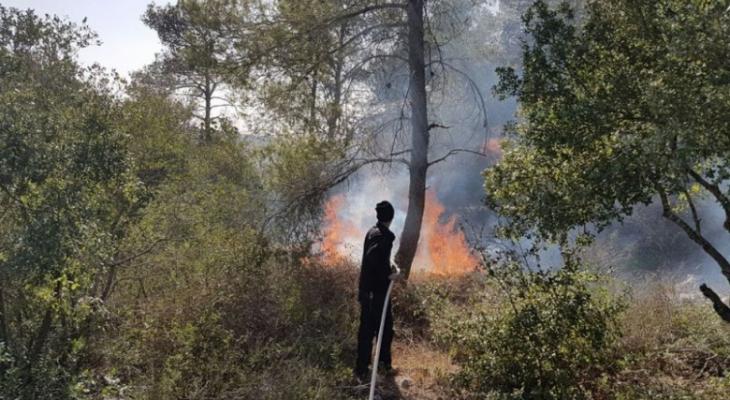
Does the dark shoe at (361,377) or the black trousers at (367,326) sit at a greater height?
the black trousers at (367,326)

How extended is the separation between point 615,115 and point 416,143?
5465 millimetres

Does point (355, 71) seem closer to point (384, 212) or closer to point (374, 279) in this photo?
point (384, 212)

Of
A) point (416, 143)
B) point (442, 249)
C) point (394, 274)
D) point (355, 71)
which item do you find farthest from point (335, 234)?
point (394, 274)

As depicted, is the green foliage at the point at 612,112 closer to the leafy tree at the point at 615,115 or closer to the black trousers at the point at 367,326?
the leafy tree at the point at 615,115

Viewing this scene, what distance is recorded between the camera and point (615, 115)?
444cm

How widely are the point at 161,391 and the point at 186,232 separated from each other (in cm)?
292

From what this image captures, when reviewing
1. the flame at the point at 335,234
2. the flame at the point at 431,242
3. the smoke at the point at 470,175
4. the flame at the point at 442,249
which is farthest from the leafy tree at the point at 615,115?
the flame at the point at 442,249

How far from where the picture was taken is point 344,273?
30.9 ft

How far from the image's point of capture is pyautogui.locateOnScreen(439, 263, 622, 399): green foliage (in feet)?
16.7

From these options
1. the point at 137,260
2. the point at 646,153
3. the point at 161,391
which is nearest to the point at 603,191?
the point at 646,153

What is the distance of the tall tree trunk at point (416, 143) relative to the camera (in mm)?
9711

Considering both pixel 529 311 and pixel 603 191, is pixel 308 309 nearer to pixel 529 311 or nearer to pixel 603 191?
pixel 529 311

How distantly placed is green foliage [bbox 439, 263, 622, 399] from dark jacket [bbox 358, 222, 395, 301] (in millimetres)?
1066

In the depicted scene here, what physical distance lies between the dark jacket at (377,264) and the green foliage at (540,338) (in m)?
1.07
